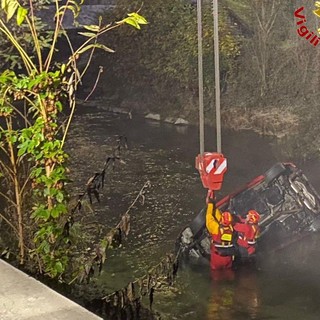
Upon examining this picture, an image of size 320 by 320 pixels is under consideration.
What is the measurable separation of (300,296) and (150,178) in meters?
2.96

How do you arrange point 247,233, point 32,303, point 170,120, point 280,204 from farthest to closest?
1. point 170,120
2. point 280,204
3. point 247,233
4. point 32,303

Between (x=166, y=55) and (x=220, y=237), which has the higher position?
(x=166, y=55)

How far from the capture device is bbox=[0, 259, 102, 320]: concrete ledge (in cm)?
181

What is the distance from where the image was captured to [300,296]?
389cm

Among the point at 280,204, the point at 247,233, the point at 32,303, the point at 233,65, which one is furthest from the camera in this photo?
the point at 233,65

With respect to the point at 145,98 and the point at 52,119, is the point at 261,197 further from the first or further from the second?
the point at 145,98

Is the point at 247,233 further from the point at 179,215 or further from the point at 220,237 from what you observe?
the point at 179,215

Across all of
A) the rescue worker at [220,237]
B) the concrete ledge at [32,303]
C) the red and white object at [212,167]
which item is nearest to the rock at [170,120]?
the rescue worker at [220,237]

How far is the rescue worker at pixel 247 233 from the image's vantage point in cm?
430

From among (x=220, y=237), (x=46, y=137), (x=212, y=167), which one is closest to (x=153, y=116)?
(x=220, y=237)

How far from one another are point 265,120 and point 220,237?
4.99m

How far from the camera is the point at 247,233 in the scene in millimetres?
4324

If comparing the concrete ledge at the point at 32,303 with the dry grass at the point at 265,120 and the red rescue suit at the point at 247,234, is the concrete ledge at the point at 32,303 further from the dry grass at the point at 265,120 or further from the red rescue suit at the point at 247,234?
the dry grass at the point at 265,120

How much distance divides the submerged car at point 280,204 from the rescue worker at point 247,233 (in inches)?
11.7
